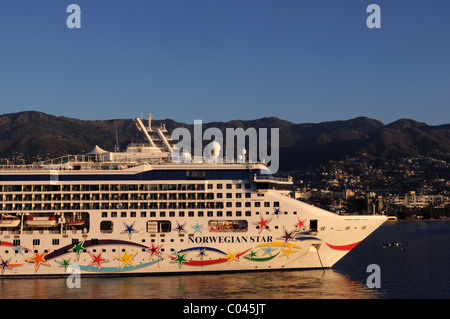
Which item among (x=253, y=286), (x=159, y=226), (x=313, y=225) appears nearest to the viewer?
(x=253, y=286)

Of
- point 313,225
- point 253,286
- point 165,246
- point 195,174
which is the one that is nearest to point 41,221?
point 165,246

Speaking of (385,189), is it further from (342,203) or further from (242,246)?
(242,246)

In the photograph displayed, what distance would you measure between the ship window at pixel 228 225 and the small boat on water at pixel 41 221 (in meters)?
9.12

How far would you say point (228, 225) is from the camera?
32406 mm

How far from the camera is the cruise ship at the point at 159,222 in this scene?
31.4m

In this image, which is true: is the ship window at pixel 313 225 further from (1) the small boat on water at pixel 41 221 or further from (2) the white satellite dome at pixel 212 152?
(1) the small boat on water at pixel 41 221

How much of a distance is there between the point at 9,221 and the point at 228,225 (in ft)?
41.7

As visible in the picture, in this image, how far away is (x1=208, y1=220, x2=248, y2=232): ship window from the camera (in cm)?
3191

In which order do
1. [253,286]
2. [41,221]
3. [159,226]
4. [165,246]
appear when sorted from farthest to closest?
1. [159,226]
2. [41,221]
3. [165,246]
4. [253,286]

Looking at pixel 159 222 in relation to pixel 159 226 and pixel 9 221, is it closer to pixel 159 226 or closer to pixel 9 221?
pixel 159 226

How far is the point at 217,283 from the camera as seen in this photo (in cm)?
2956

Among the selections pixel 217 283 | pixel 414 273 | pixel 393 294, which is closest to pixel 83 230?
pixel 217 283

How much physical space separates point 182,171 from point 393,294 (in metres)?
13.6

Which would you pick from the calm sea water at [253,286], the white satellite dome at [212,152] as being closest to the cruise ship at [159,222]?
the calm sea water at [253,286]
